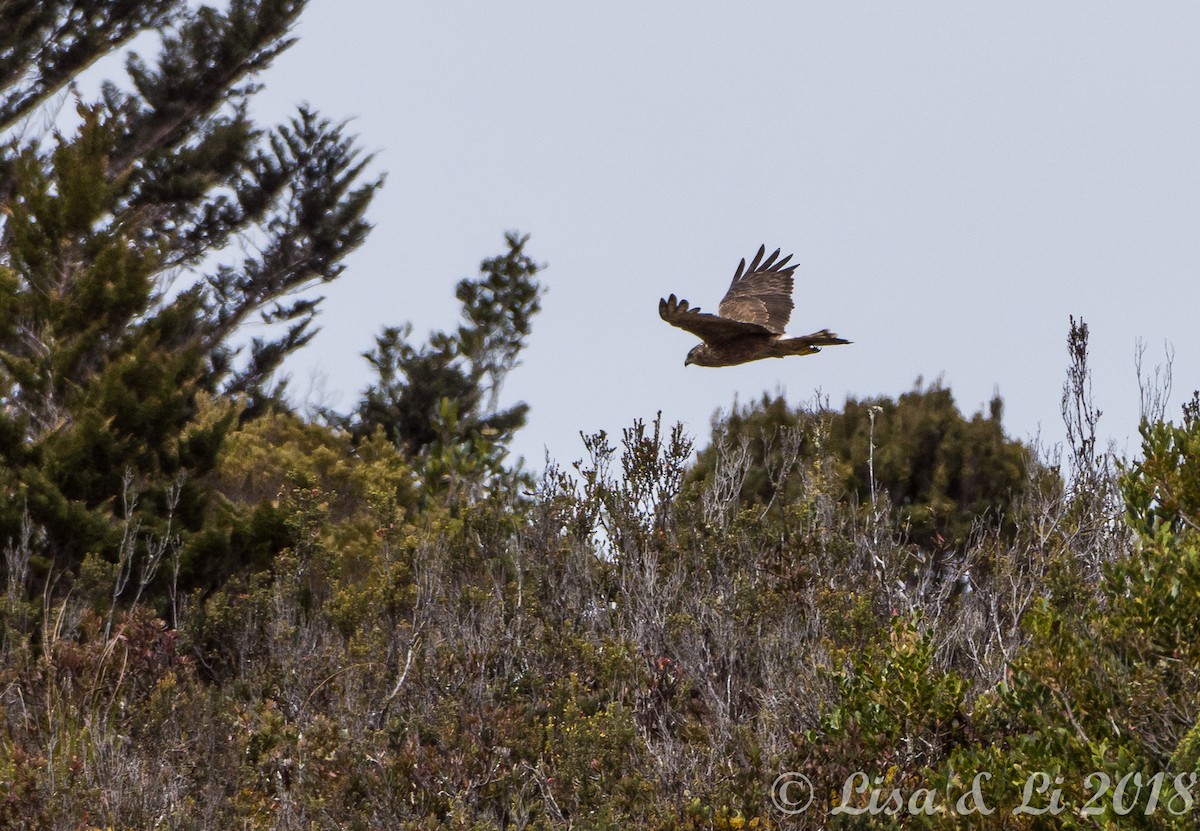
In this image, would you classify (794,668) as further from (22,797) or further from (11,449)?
(11,449)

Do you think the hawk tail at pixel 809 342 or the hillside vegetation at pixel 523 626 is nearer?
the hillside vegetation at pixel 523 626

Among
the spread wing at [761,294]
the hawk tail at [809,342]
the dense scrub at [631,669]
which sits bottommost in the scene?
the dense scrub at [631,669]

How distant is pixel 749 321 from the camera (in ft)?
40.7

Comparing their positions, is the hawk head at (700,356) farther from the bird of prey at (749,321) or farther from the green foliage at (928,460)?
the green foliage at (928,460)

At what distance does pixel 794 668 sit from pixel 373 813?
99.7 inches

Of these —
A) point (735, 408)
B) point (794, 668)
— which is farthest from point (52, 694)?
point (735, 408)

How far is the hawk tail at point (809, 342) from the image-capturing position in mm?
11128

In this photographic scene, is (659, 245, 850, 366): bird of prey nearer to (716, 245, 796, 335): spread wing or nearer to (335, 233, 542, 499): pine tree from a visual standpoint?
(716, 245, 796, 335): spread wing

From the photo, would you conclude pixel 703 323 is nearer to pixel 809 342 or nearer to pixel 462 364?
pixel 809 342

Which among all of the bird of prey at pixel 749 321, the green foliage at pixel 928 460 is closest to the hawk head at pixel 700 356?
the bird of prey at pixel 749 321

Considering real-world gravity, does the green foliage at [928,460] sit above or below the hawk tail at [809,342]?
above

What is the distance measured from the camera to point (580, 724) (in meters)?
8.32

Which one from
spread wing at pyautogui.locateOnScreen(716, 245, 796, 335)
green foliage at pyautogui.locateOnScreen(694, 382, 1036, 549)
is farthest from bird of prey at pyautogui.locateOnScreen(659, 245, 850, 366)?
green foliage at pyautogui.locateOnScreen(694, 382, 1036, 549)

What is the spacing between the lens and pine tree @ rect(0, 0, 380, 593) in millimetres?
14664
